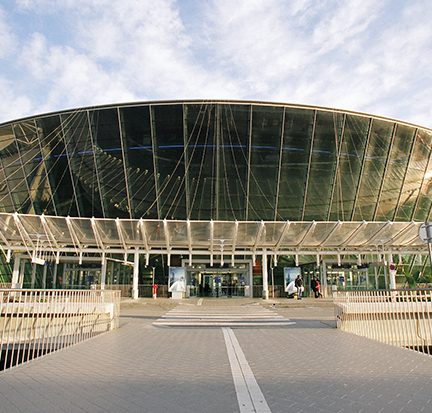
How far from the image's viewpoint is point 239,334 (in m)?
11.2

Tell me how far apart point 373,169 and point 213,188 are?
13.0 metres

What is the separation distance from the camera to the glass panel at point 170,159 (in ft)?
88.5

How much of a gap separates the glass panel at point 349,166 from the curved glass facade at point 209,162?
8cm

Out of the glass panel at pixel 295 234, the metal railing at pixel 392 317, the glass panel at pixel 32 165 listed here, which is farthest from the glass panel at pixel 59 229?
the metal railing at pixel 392 317

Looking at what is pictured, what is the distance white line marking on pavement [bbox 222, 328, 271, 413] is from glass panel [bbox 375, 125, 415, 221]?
26.2 meters

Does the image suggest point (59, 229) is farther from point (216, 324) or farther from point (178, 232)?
point (216, 324)

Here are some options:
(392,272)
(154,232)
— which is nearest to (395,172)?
(392,272)

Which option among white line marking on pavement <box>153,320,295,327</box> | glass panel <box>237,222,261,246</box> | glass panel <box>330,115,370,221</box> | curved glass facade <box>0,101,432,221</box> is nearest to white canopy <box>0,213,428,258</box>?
glass panel <box>237,222,261,246</box>

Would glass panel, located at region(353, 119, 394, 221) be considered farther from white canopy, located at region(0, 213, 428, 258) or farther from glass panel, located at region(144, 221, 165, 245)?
glass panel, located at region(144, 221, 165, 245)

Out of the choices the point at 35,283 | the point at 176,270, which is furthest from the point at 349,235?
the point at 35,283

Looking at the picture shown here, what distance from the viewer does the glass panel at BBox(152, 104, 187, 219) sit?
2697 cm

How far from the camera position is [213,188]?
28750 mm

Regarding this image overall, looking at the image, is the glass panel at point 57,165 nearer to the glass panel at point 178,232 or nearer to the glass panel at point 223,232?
the glass panel at point 178,232

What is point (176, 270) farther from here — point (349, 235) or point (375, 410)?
point (375, 410)
